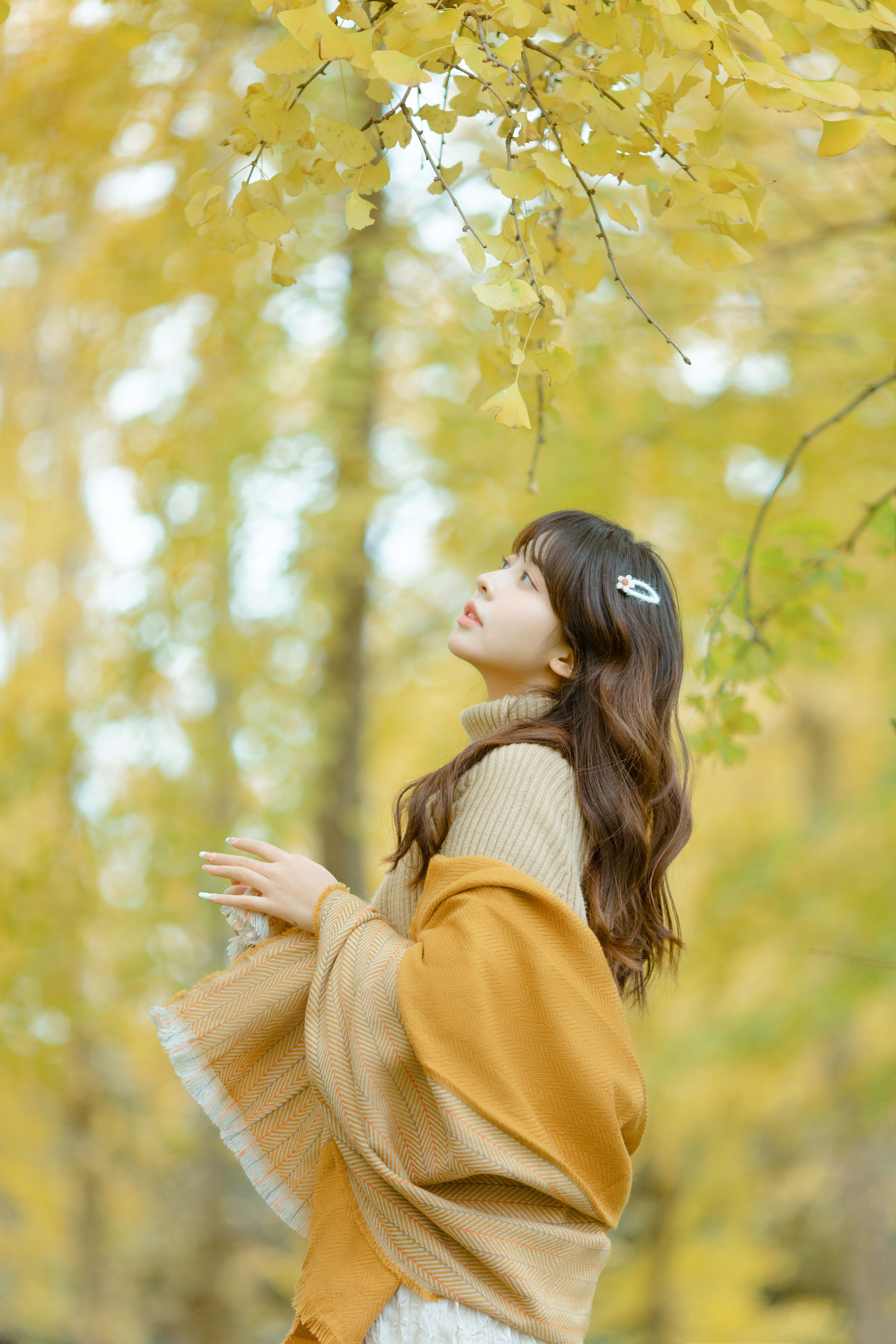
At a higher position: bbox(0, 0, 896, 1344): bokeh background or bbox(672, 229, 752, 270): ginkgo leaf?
bbox(672, 229, 752, 270): ginkgo leaf

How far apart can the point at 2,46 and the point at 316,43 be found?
2.46 metres

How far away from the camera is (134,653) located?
4781 millimetres

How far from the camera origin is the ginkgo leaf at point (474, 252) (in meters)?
1.42

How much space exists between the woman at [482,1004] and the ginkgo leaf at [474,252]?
53 centimetres

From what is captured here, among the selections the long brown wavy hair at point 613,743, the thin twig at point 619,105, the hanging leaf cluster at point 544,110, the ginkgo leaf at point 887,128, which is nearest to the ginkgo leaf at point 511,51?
the hanging leaf cluster at point 544,110

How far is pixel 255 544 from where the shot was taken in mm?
5273

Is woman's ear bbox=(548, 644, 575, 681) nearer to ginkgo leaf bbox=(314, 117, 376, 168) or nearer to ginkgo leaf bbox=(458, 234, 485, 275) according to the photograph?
ginkgo leaf bbox=(458, 234, 485, 275)

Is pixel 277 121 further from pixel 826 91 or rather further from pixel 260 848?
pixel 260 848

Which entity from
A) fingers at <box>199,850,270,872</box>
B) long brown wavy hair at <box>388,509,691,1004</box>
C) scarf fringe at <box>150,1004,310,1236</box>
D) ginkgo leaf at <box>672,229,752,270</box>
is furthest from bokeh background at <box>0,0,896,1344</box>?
ginkgo leaf at <box>672,229,752,270</box>

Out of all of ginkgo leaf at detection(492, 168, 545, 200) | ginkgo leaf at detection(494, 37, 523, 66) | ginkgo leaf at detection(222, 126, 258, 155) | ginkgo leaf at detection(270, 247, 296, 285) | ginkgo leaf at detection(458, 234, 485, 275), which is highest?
ginkgo leaf at detection(494, 37, 523, 66)

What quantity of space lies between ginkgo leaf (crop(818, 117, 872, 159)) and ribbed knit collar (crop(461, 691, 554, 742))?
0.84 metres

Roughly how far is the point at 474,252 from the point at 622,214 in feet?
1.12

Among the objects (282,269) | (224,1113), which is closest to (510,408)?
(282,269)

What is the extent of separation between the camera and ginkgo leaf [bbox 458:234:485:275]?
4.66ft
